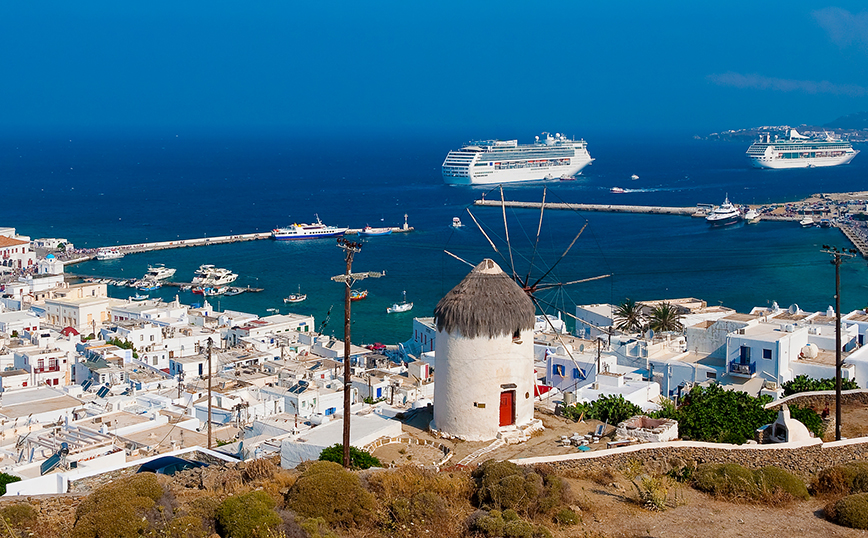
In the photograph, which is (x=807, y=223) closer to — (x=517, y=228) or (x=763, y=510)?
(x=517, y=228)

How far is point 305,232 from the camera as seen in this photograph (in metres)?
85.0

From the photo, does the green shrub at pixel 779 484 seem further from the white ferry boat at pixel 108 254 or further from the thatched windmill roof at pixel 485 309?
the white ferry boat at pixel 108 254

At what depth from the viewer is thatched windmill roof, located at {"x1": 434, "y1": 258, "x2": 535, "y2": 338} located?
46.4 ft

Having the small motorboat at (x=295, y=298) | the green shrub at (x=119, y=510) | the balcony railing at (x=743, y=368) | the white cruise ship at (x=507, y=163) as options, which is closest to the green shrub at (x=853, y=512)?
the green shrub at (x=119, y=510)

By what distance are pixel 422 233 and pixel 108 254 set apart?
26949 mm

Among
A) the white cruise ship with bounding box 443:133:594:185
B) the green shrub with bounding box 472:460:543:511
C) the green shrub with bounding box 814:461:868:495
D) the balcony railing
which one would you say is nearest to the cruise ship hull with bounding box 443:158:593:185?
the white cruise ship with bounding box 443:133:594:185

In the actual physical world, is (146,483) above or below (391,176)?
below

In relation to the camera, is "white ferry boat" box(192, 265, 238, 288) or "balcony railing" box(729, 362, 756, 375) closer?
"balcony railing" box(729, 362, 756, 375)

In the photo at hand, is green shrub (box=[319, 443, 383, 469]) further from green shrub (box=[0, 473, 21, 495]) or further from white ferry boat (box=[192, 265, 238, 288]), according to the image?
white ferry boat (box=[192, 265, 238, 288])

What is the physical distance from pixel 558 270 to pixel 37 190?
85129mm

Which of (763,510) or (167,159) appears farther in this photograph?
(167,159)

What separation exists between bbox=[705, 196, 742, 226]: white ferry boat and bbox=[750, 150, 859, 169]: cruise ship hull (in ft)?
252

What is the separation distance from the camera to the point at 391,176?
490 ft

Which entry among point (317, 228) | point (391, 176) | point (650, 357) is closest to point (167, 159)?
point (391, 176)
